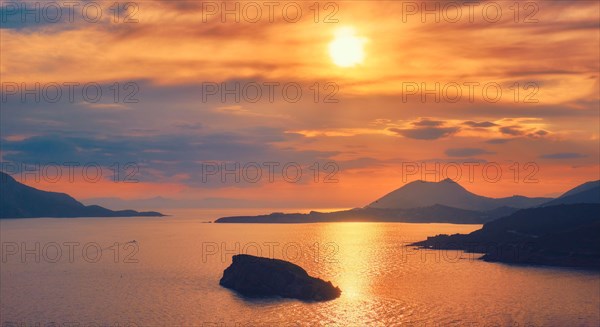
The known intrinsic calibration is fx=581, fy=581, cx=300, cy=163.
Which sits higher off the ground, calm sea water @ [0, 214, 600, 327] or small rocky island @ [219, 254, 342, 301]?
small rocky island @ [219, 254, 342, 301]

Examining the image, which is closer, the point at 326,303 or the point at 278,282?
the point at 326,303

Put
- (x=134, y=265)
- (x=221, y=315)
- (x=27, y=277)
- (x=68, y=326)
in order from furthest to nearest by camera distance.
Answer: (x=134, y=265)
(x=27, y=277)
(x=221, y=315)
(x=68, y=326)

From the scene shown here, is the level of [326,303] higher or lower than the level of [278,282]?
lower

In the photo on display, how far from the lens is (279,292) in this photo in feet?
401

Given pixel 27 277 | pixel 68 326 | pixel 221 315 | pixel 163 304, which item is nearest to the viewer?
pixel 68 326

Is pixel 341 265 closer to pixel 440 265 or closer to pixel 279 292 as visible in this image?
pixel 440 265

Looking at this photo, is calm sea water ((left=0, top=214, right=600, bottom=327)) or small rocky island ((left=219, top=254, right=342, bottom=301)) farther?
small rocky island ((left=219, top=254, right=342, bottom=301))

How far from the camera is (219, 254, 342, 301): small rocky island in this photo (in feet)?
396

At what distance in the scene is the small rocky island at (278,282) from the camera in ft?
396

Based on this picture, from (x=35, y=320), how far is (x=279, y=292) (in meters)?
46.8

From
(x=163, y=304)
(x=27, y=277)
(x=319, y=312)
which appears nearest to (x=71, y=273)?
(x=27, y=277)

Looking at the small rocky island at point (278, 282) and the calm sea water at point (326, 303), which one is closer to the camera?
the calm sea water at point (326, 303)

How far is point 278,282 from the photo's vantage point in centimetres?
12325

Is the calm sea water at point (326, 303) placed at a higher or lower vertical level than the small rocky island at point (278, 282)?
lower
